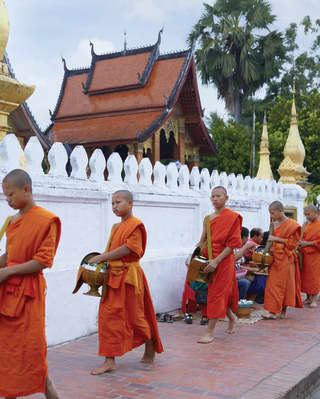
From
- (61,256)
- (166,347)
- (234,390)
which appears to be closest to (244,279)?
(166,347)

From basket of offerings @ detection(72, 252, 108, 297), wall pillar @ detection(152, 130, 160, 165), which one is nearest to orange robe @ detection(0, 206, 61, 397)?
basket of offerings @ detection(72, 252, 108, 297)

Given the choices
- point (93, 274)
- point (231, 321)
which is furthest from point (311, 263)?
point (93, 274)

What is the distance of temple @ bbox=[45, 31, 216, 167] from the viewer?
50.3 feet

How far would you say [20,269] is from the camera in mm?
3125

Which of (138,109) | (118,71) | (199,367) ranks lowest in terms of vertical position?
(199,367)

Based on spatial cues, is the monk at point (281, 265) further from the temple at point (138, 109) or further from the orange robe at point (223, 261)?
the temple at point (138, 109)

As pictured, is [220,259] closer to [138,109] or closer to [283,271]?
[283,271]

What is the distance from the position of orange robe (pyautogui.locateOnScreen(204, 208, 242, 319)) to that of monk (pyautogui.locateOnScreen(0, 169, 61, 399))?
2.59 metres

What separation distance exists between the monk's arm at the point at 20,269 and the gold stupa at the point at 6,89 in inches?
75.9

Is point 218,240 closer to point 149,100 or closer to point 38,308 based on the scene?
point 38,308

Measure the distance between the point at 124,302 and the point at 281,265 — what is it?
3091 millimetres

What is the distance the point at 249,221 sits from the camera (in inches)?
371

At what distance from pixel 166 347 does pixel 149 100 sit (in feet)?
39.0

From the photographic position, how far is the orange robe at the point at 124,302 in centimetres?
429
